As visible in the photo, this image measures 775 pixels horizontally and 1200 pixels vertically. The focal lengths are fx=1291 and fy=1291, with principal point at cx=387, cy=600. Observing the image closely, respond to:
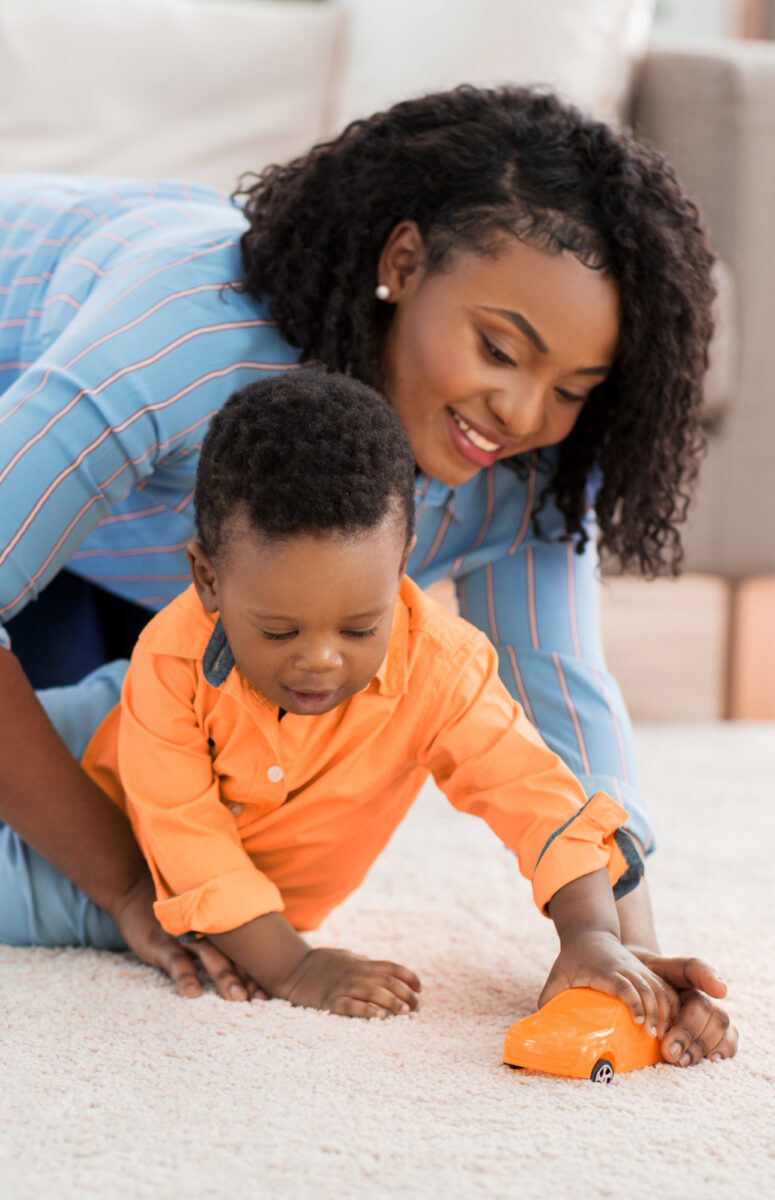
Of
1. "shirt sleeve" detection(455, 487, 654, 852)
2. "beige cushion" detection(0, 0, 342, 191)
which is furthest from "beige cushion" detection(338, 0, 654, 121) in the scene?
"shirt sleeve" detection(455, 487, 654, 852)

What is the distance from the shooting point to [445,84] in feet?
6.44

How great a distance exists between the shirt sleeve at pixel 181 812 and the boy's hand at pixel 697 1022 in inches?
11.3

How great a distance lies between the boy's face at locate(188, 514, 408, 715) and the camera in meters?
0.83

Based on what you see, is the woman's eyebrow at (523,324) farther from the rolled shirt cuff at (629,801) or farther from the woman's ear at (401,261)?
the rolled shirt cuff at (629,801)

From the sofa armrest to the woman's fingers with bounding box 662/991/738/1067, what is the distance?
1.16 meters

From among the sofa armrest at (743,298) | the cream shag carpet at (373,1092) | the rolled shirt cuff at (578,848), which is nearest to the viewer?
the cream shag carpet at (373,1092)

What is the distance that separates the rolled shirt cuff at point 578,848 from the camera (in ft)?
2.92

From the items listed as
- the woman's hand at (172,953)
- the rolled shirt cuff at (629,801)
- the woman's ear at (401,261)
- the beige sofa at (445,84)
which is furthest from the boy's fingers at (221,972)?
the beige sofa at (445,84)

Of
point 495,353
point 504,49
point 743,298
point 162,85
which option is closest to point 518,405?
point 495,353

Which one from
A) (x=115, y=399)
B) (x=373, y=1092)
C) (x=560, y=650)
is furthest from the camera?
(x=560, y=650)

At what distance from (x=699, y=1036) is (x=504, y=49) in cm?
162

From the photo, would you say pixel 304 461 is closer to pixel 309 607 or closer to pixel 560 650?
pixel 309 607

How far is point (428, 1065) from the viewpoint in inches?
32.1

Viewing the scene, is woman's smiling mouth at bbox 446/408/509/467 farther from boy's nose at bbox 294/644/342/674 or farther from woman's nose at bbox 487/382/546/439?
boy's nose at bbox 294/644/342/674
